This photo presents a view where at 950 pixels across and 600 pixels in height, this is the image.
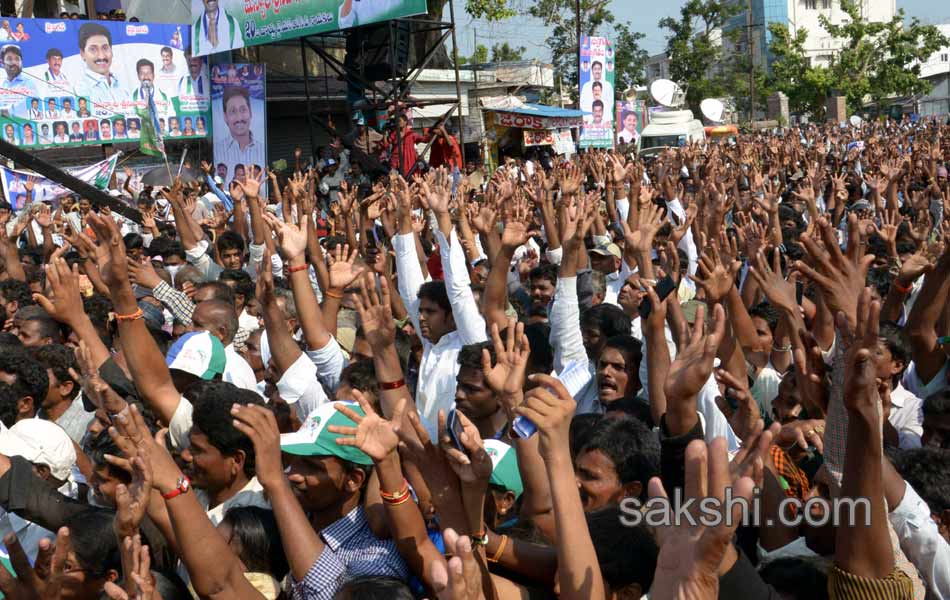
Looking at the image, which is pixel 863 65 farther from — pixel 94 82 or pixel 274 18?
pixel 94 82

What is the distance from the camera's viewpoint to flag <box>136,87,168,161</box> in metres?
14.2

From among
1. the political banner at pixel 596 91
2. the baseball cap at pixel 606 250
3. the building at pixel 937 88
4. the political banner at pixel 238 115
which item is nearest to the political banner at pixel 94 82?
the political banner at pixel 238 115

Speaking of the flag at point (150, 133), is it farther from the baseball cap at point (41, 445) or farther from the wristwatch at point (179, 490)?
the wristwatch at point (179, 490)

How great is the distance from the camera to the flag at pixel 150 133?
14250 mm

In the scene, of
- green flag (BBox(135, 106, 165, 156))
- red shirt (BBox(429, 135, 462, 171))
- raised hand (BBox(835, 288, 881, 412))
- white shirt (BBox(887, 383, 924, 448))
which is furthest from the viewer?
red shirt (BBox(429, 135, 462, 171))

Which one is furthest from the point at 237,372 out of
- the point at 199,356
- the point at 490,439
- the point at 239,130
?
the point at 239,130

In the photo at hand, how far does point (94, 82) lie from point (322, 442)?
13410mm

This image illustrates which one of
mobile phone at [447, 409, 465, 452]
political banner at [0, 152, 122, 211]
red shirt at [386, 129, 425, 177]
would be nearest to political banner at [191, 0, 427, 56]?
red shirt at [386, 129, 425, 177]

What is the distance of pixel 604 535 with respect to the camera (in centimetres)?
229

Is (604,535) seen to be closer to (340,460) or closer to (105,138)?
(340,460)

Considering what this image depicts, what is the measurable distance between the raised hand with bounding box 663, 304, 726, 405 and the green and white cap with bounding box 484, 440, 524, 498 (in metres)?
0.48

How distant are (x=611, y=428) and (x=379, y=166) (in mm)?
12474

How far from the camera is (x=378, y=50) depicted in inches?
583

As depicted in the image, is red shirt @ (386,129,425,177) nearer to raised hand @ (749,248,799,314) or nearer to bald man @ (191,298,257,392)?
bald man @ (191,298,257,392)
